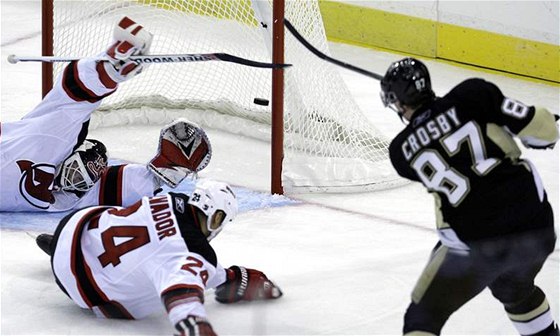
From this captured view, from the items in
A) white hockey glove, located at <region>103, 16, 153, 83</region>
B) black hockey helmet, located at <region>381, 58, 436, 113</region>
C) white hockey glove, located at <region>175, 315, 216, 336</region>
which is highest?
black hockey helmet, located at <region>381, 58, 436, 113</region>

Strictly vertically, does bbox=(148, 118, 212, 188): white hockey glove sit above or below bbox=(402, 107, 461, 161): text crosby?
below

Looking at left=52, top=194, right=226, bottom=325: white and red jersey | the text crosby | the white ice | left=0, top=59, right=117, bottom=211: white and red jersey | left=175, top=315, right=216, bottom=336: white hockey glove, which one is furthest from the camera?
left=0, top=59, right=117, bottom=211: white and red jersey

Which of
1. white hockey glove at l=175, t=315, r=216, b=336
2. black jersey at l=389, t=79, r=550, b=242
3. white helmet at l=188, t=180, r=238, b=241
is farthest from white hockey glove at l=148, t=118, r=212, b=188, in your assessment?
black jersey at l=389, t=79, r=550, b=242

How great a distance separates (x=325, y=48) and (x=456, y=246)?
2.19 m

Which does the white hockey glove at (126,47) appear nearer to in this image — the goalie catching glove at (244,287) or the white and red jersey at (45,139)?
the white and red jersey at (45,139)

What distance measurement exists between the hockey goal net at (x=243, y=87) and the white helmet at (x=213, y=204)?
53.1 inches

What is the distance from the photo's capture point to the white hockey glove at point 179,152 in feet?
14.7

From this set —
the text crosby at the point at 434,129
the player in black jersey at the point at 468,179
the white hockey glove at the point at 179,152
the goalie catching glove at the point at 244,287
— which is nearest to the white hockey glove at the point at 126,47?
the white hockey glove at the point at 179,152

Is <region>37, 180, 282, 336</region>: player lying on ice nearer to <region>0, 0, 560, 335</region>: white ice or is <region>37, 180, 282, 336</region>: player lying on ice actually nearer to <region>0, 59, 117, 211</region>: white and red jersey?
<region>0, 0, 560, 335</region>: white ice

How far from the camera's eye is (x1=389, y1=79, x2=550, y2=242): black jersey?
10.4 feet

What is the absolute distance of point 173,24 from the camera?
5.96 metres

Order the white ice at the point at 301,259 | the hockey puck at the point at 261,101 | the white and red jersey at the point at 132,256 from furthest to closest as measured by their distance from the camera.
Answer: the hockey puck at the point at 261,101 < the white ice at the point at 301,259 < the white and red jersey at the point at 132,256

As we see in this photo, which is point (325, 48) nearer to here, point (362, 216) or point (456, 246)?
point (362, 216)

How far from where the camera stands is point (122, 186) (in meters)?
4.54
